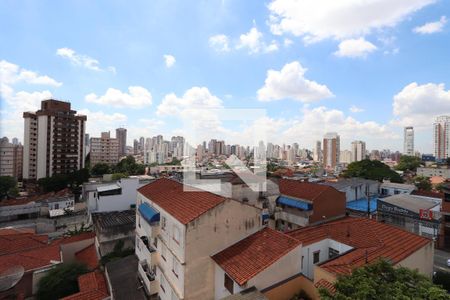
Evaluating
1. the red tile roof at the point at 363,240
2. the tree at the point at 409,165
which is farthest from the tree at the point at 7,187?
the tree at the point at 409,165

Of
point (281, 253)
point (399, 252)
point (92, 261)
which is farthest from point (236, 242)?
point (92, 261)

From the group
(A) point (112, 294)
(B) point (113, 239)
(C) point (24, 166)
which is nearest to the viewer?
(A) point (112, 294)

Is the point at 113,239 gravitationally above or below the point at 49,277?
above

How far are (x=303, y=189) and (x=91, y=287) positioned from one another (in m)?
17.9

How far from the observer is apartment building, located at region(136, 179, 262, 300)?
10.4 meters

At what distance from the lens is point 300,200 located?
21766mm

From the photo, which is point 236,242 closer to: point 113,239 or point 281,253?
point 281,253

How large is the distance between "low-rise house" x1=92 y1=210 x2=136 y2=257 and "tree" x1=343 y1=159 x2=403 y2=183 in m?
45.2

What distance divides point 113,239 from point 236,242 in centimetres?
1313

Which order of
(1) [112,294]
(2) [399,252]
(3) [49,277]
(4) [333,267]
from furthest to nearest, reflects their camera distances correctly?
1. (3) [49,277]
2. (1) [112,294]
3. (2) [399,252]
4. (4) [333,267]

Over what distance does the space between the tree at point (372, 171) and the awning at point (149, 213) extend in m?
46.7

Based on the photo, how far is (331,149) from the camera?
108312mm

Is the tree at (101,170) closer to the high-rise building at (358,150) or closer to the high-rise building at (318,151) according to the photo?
the high-rise building at (318,151)

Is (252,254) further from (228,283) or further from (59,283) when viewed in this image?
(59,283)
